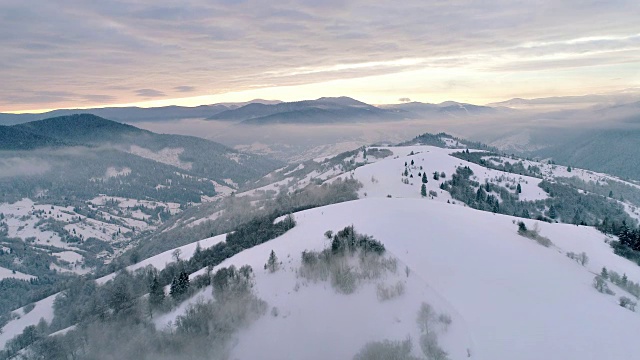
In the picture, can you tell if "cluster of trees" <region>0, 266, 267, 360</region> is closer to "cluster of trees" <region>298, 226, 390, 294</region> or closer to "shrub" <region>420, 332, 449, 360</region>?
"cluster of trees" <region>298, 226, 390, 294</region>

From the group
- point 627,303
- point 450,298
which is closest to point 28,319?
point 450,298

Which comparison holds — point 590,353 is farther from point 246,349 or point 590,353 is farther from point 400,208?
point 400,208

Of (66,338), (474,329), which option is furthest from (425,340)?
(66,338)

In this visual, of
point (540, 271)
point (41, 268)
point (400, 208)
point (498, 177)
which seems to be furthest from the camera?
point (41, 268)

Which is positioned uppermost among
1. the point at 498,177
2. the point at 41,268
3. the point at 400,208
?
the point at 400,208

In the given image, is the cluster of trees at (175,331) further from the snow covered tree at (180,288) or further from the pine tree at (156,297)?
the snow covered tree at (180,288)

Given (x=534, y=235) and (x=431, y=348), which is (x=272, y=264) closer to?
(x=431, y=348)

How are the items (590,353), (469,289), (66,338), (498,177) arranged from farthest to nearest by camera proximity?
(498,177)
(66,338)
(469,289)
(590,353)

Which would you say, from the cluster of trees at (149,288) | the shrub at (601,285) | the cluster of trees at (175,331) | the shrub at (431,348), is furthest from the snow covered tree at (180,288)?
the shrub at (601,285)
